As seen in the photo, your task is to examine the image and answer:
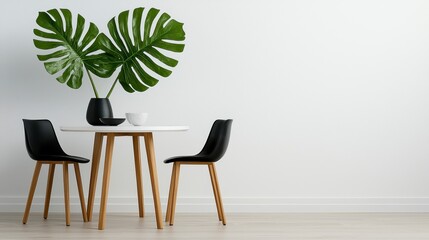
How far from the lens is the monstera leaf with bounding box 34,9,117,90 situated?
4453mm

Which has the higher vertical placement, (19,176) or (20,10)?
(20,10)

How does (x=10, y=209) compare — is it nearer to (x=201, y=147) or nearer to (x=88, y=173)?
(x=88, y=173)

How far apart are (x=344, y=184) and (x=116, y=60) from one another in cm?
196

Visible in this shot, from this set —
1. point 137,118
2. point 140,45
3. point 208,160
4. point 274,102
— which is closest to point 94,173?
point 137,118

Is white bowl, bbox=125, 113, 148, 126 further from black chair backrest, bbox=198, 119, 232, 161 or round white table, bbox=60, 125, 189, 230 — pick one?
black chair backrest, bbox=198, 119, 232, 161

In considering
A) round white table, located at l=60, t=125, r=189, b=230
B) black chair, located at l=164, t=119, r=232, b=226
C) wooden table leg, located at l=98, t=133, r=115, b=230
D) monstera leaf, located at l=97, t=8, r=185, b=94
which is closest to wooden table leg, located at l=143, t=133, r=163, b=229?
round white table, located at l=60, t=125, r=189, b=230

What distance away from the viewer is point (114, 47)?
4.57 meters

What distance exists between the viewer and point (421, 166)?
511 centimetres

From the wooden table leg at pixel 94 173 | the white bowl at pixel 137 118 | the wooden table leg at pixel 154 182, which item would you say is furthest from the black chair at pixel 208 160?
the wooden table leg at pixel 94 173

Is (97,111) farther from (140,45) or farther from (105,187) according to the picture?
(105,187)

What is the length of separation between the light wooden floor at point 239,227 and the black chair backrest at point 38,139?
452 mm

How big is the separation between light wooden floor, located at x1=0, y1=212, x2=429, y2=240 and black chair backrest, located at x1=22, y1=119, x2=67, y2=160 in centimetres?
45

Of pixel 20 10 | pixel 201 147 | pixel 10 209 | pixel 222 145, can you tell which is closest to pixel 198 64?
pixel 201 147

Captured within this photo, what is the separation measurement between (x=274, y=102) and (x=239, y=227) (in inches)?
48.7
